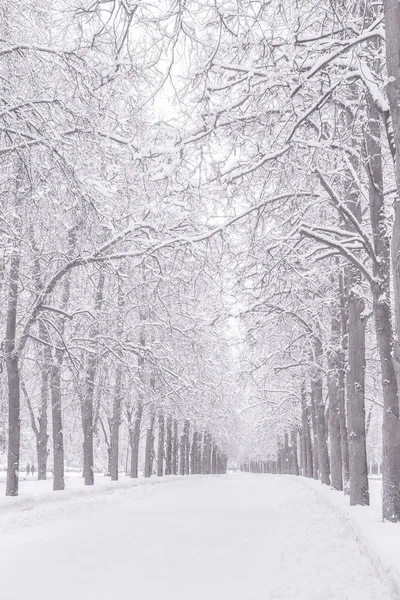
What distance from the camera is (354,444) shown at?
10984 millimetres

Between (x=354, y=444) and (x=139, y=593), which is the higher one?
(x=354, y=444)

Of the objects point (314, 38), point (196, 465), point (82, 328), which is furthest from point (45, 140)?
point (196, 465)

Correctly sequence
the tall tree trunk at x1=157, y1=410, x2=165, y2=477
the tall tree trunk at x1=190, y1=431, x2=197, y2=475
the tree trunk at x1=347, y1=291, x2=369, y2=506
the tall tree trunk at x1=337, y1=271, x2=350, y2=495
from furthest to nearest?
the tall tree trunk at x1=190, y1=431, x2=197, y2=475 < the tall tree trunk at x1=157, y1=410, x2=165, y2=477 < the tall tree trunk at x1=337, y1=271, x2=350, y2=495 < the tree trunk at x1=347, y1=291, x2=369, y2=506

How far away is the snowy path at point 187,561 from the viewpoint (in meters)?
6.07

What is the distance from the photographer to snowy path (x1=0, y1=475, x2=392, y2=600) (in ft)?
19.9

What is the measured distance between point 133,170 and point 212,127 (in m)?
1.95

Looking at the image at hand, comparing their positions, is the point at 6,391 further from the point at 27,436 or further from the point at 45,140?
the point at 27,436

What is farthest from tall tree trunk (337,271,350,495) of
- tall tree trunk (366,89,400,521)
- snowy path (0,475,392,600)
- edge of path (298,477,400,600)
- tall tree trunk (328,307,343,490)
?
tall tree trunk (366,89,400,521)

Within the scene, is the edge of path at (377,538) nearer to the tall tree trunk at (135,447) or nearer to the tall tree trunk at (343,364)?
the tall tree trunk at (343,364)

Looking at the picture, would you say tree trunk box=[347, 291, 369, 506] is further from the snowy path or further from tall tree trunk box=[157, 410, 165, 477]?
tall tree trunk box=[157, 410, 165, 477]

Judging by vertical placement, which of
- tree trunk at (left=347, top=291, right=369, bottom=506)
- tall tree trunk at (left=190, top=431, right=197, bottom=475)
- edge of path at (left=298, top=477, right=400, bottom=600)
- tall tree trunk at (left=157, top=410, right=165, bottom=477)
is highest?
tree trunk at (left=347, top=291, right=369, bottom=506)

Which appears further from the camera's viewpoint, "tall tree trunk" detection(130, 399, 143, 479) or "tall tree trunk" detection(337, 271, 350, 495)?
"tall tree trunk" detection(130, 399, 143, 479)

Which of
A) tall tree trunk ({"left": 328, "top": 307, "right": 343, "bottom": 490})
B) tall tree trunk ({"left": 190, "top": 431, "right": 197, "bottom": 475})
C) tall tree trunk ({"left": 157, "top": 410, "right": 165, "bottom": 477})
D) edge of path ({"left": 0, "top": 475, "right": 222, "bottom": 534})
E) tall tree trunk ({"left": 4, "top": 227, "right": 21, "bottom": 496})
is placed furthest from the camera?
tall tree trunk ({"left": 190, "top": 431, "right": 197, "bottom": 475})

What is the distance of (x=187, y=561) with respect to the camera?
7.73m
